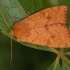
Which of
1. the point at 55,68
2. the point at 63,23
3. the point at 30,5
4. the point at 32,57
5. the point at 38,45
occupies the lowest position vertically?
A: the point at 32,57

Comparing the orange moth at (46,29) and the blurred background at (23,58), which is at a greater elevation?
the orange moth at (46,29)

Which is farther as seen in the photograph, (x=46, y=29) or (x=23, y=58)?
(x=23, y=58)

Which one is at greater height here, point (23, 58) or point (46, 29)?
point (46, 29)

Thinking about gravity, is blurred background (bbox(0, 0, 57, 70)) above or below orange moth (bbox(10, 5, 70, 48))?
below

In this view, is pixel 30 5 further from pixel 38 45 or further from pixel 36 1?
pixel 38 45

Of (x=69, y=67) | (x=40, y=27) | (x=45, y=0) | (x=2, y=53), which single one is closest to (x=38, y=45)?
(x=40, y=27)
